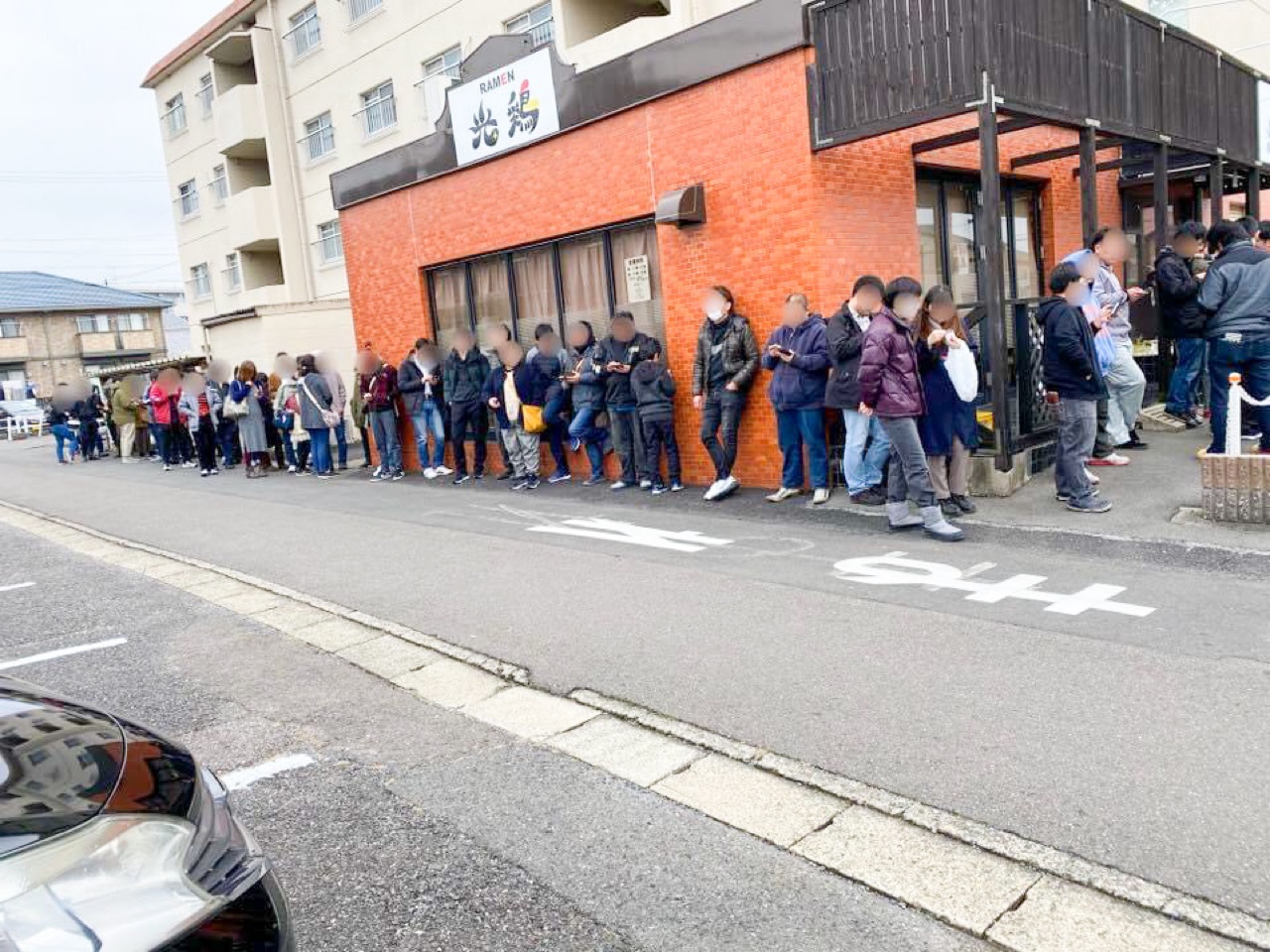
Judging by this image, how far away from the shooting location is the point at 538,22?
19.9m

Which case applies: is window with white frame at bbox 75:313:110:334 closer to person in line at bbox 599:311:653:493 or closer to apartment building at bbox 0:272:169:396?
apartment building at bbox 0:272:169:396

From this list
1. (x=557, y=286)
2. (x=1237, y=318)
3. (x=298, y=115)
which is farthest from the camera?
(x=298, y=115)

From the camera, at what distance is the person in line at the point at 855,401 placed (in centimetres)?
834

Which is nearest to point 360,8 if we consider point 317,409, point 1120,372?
point 317,409

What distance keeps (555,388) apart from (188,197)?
88.5ft

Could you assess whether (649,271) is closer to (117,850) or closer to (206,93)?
(117,850)

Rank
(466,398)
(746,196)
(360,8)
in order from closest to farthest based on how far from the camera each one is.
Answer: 1. (746,196)
2. (466,398)
3. (360,8)

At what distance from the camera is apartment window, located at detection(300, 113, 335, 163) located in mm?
26469

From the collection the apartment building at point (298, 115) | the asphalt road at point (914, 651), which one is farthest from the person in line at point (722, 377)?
the apartment building at point (298, 115)

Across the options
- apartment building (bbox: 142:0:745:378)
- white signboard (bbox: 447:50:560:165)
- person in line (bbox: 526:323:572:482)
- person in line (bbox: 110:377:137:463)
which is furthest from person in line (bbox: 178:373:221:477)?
person in line (bbox: 526:323:572:482)

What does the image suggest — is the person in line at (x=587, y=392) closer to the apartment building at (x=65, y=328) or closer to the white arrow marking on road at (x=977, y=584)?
the white arrow marking on road at (x=977, y=584)

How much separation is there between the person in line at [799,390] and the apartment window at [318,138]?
20856 mm

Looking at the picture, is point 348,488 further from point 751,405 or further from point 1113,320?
point 1113,320

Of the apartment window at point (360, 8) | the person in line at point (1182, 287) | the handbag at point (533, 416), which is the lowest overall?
the handbag at point (533, 416)
